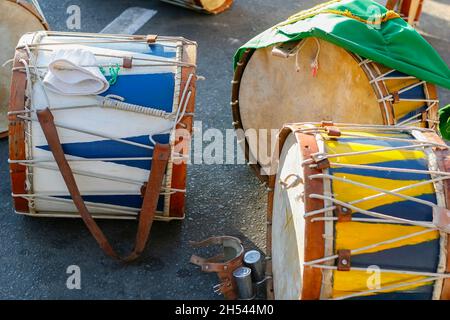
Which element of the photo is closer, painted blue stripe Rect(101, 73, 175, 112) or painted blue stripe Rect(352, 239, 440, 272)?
painted blue stripe Rect(352, 239, 440, 272)

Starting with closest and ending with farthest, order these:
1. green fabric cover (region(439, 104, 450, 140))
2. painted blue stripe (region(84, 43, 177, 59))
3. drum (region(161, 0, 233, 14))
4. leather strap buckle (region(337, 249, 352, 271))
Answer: leather strap buckle (region(337, 249, 352, 271)) < painted blue stripe (region(84, 43, 177, 59)) < green fabric cover (region(439, 104, 450, 140)) < drum (region(161, 0, 233, 14))

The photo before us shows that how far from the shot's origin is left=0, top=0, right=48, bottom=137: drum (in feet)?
9.94

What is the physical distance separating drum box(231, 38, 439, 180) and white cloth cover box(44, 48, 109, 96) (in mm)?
796

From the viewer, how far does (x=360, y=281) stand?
1837 mm

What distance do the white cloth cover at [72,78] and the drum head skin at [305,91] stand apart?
0.86m

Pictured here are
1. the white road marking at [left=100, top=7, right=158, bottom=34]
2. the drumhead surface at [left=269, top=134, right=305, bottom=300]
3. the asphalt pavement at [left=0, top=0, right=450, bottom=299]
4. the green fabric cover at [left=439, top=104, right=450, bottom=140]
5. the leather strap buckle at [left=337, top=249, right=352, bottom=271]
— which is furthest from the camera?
the white road marking at [left=100, top=7, right=158, bottom=34]

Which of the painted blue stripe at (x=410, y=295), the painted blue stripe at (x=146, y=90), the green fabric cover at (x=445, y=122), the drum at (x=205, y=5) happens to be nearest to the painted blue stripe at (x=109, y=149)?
the painted blue stripe at (x=146, y=90)

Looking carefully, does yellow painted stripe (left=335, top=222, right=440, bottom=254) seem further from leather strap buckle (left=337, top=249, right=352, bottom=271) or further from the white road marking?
the white road marking

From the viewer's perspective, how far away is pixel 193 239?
2.70m

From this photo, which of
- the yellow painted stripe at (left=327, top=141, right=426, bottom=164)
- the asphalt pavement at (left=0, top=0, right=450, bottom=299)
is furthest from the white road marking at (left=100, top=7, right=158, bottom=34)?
the yellow painted stripe at (left=327, top=141, right=426, bottom=164)

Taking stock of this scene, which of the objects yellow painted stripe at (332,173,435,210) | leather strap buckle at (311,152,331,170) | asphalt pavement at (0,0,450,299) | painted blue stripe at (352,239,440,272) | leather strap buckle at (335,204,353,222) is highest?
leather strap buckle at (311,152,331,170)

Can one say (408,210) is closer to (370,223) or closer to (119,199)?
(370,223)

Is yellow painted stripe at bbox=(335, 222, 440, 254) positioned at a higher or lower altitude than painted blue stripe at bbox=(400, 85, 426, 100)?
lower

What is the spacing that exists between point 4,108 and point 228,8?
7.55ft
